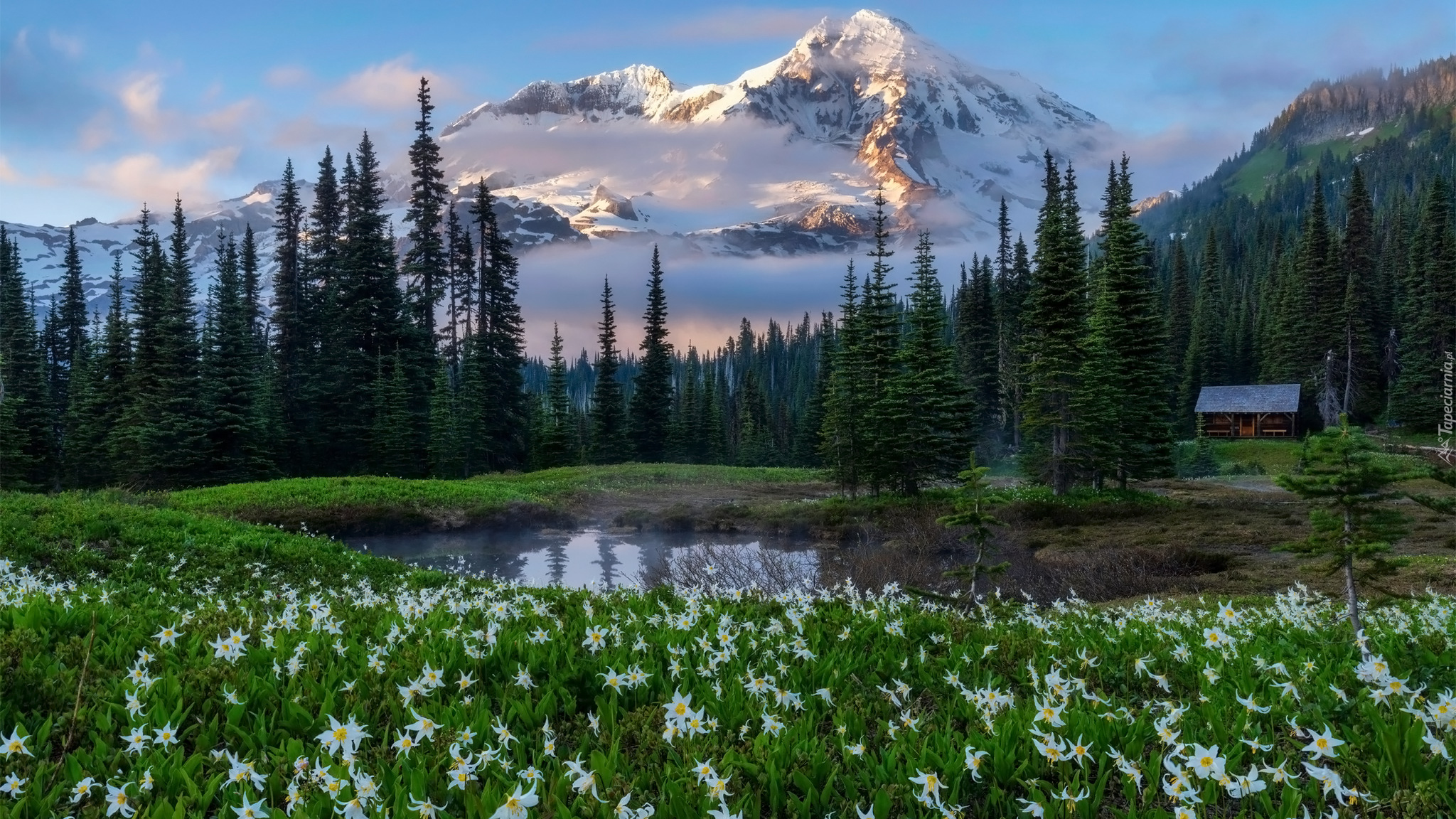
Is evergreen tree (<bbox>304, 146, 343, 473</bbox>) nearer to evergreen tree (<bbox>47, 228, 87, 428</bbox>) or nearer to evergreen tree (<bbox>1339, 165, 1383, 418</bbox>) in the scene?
evergreen tree (<bbox>47, 228, 87, 428</bbox>)

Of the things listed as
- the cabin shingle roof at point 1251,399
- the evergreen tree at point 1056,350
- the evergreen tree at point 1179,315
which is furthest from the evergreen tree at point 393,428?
the evergreen tree at point 1179,315

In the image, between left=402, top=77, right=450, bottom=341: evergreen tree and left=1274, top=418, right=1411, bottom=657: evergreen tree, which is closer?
left=1274, top=418, right=1411, bottom=657: evergreen tree

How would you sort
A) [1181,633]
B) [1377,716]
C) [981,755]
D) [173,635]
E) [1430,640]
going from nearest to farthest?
[981,755] → [1377,716] → [173,635] → [1430,640] → [1181,633]

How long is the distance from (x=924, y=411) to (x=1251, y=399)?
46.4m

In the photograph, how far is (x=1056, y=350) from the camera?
32438mm

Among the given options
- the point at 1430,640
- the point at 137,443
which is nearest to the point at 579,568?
the point at 1430,640

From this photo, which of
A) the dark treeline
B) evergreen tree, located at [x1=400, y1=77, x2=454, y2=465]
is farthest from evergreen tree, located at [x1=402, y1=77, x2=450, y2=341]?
the dark treeline

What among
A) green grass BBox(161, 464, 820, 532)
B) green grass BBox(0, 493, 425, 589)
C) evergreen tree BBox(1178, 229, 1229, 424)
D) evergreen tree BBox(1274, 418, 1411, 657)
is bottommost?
green grass BBox(161, 464, 820, 532)

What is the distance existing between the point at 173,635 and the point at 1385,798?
6234 millimetres

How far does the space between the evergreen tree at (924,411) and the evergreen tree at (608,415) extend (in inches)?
1184

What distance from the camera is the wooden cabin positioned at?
63406mm

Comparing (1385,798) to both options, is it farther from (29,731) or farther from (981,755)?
(29,731)

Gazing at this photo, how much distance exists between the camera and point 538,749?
3.78 metres

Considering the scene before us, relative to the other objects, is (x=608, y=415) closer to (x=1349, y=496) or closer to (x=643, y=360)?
(x=643, y=360)
